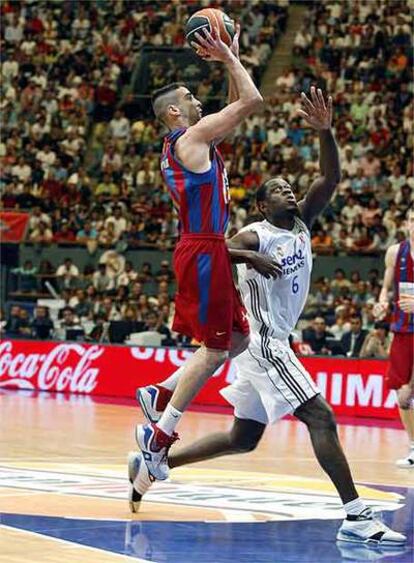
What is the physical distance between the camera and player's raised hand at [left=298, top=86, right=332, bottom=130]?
8.06 m

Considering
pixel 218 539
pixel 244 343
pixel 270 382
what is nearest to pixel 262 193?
pixel 244 343

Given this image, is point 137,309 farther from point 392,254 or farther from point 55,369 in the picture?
point 392,254

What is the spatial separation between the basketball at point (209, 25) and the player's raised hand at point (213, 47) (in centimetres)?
6

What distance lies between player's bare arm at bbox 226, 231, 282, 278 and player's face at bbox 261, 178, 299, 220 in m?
0.24

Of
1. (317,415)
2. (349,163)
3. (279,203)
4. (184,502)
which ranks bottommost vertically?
(184,502)

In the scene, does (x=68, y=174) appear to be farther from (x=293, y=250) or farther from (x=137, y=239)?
(x=293, y=250)

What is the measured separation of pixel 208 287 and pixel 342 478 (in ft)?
4.44

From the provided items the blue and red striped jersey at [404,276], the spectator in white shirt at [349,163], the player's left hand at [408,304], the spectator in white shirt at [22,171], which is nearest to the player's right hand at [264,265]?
the player's left hand at [408,304]

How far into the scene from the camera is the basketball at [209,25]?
7.69m

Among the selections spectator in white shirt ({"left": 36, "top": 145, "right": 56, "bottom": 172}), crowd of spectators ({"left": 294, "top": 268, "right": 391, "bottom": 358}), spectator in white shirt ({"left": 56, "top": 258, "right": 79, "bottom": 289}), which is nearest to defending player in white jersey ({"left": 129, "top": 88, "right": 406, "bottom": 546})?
crowd of spectators ({"left": 294, "top": 268, "right": 391, "bottom": 358})

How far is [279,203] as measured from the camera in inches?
315

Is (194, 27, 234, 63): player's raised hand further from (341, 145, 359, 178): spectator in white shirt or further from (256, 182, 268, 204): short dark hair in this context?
(341, 145, 359, 178): spectator in white shirt

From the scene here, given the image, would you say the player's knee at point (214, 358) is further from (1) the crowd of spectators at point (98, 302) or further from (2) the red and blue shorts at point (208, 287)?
(1) the crowd of spectators at point (98, 302)

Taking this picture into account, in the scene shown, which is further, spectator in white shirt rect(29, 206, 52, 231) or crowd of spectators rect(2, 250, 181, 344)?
spectator in white shirt rect(29, 206, 52, 231)
